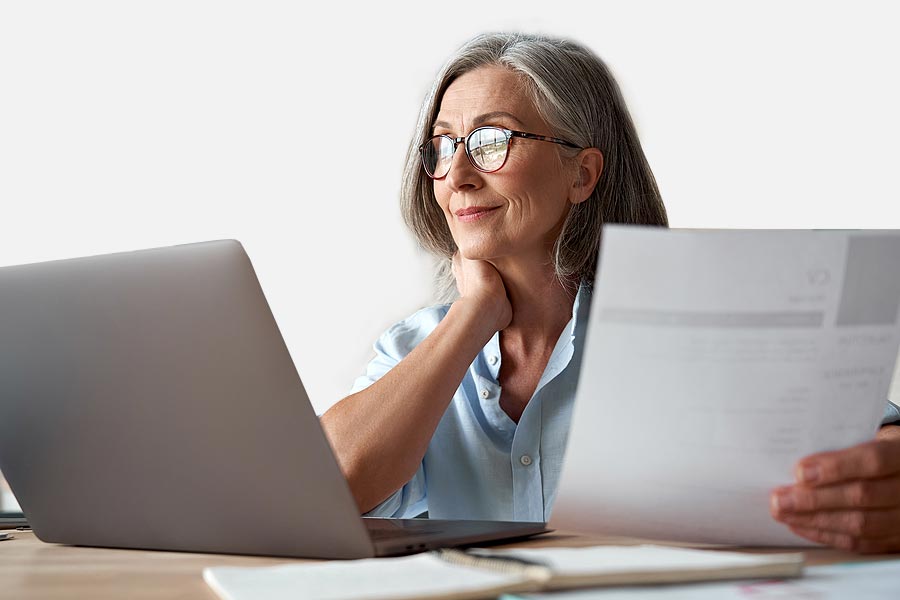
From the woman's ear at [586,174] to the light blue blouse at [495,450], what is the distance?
19 centimetres

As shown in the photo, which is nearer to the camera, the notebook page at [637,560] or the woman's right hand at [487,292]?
the notebook page at [637,560]

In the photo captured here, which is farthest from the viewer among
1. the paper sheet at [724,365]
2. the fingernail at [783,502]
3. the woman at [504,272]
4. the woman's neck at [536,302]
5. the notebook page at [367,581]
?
the woman's neck at [536,302]

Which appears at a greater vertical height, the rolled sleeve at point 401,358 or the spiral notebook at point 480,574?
the spiral notebook at point 480,574

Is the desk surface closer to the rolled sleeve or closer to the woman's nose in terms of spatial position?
the rolled sleeve

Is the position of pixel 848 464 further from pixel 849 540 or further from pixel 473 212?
pixel 473 212

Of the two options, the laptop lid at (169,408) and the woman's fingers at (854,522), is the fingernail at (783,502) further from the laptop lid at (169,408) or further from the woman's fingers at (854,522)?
the laptop lid at (169,408)

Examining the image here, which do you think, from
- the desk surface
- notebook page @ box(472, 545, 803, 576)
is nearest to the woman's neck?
the desk surface

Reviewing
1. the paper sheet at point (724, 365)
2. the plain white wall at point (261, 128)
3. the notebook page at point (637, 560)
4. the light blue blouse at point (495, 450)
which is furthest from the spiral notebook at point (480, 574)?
the plain white wall at point (261, 128)

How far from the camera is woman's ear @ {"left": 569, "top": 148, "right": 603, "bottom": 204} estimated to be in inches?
71.6

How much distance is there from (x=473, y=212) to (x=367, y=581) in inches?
45.6

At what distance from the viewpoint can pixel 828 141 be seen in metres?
3.21

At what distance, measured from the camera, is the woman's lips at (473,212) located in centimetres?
174

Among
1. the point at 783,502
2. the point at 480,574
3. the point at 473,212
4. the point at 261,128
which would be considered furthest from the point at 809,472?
the point at 261,128

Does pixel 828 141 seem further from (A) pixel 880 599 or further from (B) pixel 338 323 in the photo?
(A) pixel 880 599
